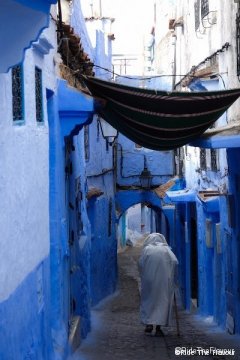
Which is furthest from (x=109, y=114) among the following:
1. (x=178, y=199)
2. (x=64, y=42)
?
(x=178, y=199)

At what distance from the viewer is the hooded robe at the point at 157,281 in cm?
1222

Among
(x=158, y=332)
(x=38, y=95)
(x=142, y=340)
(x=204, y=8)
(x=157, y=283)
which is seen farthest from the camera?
(x=204, y=8)

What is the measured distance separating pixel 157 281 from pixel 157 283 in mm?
35

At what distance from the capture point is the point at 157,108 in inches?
340

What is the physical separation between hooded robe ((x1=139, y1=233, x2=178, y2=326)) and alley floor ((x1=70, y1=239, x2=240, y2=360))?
0.43m

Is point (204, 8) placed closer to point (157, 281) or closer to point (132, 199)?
point (157, 281)

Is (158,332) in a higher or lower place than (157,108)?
lower

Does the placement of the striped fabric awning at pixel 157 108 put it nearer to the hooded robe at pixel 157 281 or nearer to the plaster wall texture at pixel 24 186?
the plaster wall texture at pixel 24 186

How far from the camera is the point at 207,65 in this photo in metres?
14.5

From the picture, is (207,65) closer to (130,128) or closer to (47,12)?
(130,128)

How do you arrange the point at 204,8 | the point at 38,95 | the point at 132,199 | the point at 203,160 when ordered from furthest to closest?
1. the point at 132,199
2. the point at 203,160
3. the point at 204,8
4. the point at 38,95

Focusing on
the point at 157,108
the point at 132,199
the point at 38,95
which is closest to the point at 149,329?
the point at 157,108

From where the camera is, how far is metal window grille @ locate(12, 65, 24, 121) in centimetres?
577

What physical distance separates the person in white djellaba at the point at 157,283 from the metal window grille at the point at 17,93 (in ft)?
22.1
